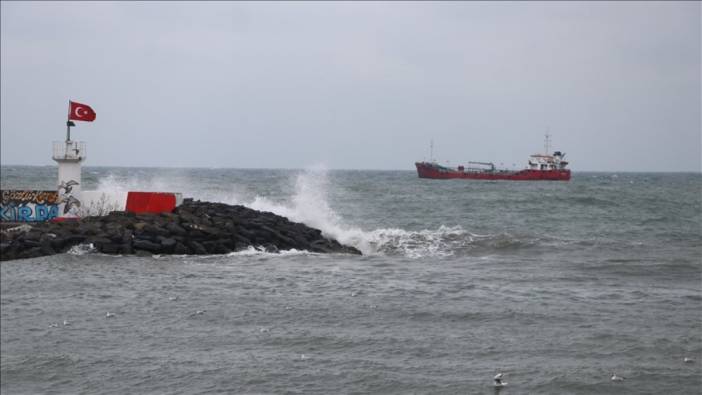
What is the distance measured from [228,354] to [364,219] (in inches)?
1031

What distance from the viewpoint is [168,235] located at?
20516mm

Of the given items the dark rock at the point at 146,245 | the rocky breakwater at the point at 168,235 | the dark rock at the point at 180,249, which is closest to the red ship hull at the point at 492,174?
the rocky breakwater at the point at 168,235

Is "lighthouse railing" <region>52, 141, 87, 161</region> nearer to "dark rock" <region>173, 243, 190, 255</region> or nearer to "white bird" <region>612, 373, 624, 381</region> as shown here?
"dark rock" <region>173, 243, 190, 255</region>

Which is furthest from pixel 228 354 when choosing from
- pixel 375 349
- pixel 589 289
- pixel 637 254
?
pixel 637 254

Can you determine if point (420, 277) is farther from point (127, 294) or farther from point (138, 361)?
point (138, 361)

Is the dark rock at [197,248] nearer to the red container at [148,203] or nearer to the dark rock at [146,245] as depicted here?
the dark rock at [146,245]

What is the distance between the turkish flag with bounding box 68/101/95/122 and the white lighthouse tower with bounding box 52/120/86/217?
0.26 m

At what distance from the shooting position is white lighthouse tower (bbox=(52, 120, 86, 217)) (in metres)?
22.8

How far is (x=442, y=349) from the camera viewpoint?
440 inches

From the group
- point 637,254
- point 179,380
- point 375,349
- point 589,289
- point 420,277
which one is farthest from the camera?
point 637,254

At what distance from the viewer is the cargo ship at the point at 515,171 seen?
317 ft

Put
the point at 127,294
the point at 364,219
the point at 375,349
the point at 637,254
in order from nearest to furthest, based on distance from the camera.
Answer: the point at 375,349, the point at 127,294, the point at 637,254, the point at 364,219

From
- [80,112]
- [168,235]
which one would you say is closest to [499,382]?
[168,235]

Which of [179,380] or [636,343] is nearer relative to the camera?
[179,380]
